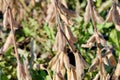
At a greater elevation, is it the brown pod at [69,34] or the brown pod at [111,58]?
the brown pod at [69,34]

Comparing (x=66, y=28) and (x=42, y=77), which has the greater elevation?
(x=66, y=28)

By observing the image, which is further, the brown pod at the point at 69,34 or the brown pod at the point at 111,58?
the brown pod at the point at 111,58

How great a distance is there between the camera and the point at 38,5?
2.66 metres

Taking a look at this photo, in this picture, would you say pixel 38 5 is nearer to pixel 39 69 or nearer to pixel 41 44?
pixel 41 44

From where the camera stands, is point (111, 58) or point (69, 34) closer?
point (69, 34)

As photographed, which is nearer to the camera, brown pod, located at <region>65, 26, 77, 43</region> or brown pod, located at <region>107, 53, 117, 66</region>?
brown pod, located at <region>65, 26, 77, 43</region>

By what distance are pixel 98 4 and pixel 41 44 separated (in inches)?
21.5

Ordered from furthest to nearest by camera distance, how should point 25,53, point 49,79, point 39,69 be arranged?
point 25,53 < point 39,69 < point 49,79

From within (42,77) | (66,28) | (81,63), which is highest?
(66,28)

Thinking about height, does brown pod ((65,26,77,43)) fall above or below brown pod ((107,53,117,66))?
Answer: above

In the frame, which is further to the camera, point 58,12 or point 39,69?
point 39,69

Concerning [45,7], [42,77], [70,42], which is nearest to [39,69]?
[42,77]

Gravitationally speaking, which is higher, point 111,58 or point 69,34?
point 69,34

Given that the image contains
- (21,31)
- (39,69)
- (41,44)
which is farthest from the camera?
(21,31)
